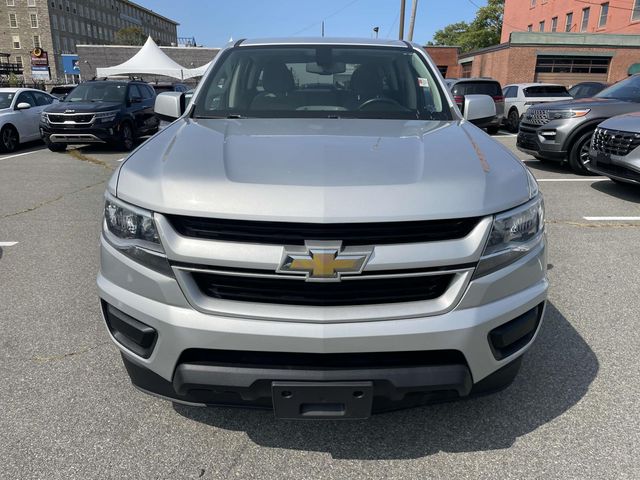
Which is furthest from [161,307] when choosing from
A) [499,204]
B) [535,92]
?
[535,92]

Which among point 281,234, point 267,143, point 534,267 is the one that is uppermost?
point 267,143

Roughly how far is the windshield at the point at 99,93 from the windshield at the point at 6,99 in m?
1.33

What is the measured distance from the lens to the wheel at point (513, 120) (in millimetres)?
15453

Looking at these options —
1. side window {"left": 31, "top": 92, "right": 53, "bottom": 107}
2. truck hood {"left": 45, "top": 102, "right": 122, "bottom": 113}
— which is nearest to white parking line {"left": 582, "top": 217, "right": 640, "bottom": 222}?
truck hood {"left": 45, "top": 102, "right": 122, "bottom": 113}

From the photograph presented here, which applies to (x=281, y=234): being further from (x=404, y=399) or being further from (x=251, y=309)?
(x=404, y=399)

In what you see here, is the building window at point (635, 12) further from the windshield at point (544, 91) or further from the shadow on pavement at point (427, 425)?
the shadow on pavement at point (427, 425)

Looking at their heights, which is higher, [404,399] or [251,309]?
[251,309]

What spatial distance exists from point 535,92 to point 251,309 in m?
16.2

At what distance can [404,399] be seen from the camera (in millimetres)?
1935

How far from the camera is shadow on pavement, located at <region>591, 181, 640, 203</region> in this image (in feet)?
22.9

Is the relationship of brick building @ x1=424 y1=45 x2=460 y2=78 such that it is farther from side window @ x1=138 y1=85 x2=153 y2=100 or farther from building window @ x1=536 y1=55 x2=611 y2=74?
side window @ x1=138 y1=85 x2=153 y2=100

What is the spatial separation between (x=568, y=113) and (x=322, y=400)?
8.08m

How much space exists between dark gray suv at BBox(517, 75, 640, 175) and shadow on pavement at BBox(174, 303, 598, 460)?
6.66 m

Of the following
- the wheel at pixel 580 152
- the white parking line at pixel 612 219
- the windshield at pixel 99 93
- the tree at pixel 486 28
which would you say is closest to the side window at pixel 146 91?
the windshield at pixel 99 93
